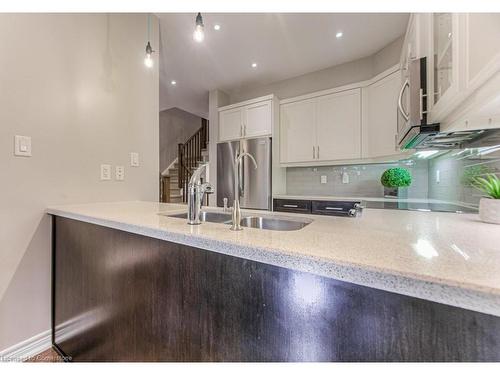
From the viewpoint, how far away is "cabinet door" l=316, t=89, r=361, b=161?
289 centimetres

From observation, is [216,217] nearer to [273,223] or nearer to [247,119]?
[273,223]

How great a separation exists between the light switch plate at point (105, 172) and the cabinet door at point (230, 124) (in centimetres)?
208

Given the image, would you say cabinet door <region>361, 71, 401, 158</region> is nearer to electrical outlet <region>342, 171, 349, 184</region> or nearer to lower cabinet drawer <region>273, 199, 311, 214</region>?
electrical outlet <region>342, 171, 349, 184</region>

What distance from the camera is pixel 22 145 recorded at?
138 cm

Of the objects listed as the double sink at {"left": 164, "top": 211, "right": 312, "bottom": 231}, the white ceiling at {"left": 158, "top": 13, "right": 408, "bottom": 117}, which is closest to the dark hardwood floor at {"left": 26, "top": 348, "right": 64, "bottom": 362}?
the double sink at {"left": 164, "top": 211, "right": 312, "bottom": 231}

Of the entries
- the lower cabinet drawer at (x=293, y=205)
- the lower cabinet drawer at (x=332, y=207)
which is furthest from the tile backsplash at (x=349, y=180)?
the lower cabinet drawer at (x=332, y=207)

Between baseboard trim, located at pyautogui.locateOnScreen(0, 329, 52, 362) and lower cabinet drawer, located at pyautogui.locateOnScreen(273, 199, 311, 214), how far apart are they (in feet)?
8.22

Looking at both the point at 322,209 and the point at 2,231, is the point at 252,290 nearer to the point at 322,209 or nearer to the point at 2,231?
the point at 2,231

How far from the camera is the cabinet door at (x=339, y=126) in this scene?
2893mm

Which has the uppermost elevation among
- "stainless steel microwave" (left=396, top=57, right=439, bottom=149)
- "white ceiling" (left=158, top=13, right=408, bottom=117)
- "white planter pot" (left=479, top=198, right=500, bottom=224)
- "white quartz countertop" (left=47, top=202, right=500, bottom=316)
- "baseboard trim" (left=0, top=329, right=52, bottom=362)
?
"white ceiling" (left=158, top=13, right=408, bottom=117)

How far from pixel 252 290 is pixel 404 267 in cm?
40

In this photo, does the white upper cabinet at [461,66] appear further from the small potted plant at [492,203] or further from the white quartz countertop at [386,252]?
the white quartz countertop at [386,252]

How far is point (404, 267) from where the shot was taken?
18.0 inches
